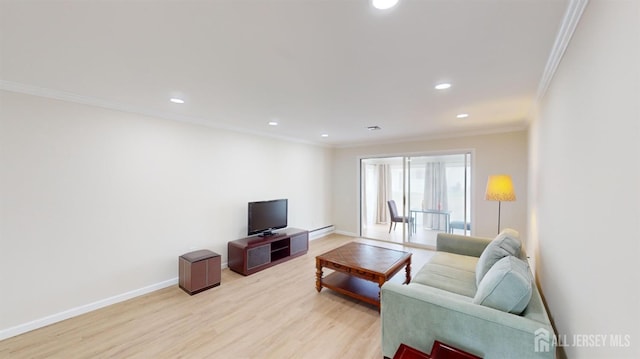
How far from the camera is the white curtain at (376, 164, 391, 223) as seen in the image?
6461mm

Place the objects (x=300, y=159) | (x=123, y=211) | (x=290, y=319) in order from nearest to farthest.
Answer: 1. (x=290, y=319)
2. (x=123, y=211)
3. (x=300, y=159)

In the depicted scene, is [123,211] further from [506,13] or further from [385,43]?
[506,13]

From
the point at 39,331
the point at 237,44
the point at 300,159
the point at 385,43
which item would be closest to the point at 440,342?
the point at 385,43

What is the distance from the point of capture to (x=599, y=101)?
109cm

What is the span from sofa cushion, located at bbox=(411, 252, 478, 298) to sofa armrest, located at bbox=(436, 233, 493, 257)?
0.39 feet

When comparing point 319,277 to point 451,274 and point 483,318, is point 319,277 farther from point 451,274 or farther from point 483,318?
point 483,318

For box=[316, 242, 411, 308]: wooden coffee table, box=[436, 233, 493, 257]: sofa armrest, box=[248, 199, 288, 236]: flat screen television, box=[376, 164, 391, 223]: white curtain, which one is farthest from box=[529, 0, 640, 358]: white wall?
box=[376, 164, 391, 223]: white curtain

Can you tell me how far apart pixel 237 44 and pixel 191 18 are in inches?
12.6

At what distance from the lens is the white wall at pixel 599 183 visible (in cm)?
83

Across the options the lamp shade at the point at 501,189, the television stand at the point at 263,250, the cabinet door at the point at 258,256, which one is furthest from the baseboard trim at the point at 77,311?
the lamp shade at the point at 501,189

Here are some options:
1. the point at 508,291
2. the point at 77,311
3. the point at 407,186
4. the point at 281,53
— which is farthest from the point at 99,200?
the point at 407,186

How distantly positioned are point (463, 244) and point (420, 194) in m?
2.17

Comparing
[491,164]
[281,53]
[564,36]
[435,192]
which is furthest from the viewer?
[435,192]

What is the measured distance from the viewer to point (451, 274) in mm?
2639
